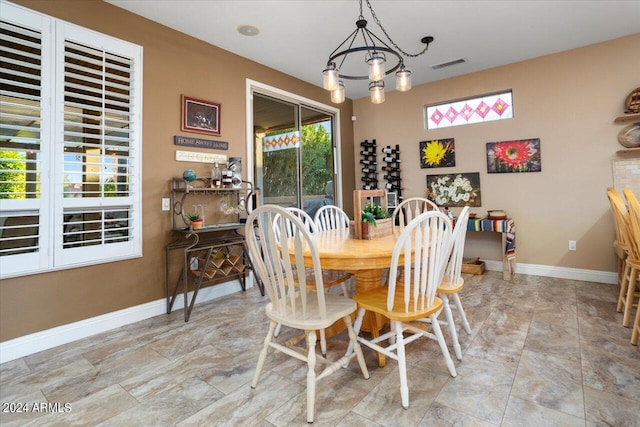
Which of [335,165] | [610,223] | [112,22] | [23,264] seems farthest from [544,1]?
[23,264]

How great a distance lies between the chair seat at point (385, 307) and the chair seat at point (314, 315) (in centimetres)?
8

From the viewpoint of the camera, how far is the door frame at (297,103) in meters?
3.69

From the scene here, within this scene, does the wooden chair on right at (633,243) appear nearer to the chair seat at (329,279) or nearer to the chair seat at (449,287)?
the chair seat at (449,287)

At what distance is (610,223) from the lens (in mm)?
3541

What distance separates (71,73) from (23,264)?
146 centimetres

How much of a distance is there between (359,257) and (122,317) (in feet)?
7.34

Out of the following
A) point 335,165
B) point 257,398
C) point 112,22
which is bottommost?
point 257,398

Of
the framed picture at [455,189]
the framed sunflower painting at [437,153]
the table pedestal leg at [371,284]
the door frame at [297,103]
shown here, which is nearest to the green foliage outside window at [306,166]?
the door frame at [297,103]

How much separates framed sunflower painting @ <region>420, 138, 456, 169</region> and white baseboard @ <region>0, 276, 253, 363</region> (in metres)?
3.50

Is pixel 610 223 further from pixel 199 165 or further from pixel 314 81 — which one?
pixel 199 165

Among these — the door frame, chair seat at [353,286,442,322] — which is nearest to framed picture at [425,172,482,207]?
the door frame

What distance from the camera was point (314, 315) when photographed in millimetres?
1609

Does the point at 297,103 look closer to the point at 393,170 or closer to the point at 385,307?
the point at 393,170

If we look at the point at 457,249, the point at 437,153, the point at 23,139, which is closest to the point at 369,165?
the point at 437,153
